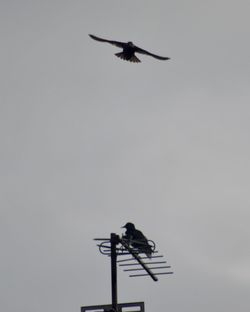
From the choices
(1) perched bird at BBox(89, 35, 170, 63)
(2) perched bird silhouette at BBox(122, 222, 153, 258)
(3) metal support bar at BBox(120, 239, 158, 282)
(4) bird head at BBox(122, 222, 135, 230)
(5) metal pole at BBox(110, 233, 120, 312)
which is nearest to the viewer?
(5) metal pole at BBox(110, 233, 120, 312)

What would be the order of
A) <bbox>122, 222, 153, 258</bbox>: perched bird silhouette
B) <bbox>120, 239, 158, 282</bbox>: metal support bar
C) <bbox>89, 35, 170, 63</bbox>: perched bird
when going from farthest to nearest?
<bbox>89, 35, 170, 63</bbox>: perched bird
<bbox>122, 222, 153, 258</bbox>: perched bird silhouette
<bbox>120, 239, 158, 282</bbox>: metal support bar

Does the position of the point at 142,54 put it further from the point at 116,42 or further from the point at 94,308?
the point at 94,308

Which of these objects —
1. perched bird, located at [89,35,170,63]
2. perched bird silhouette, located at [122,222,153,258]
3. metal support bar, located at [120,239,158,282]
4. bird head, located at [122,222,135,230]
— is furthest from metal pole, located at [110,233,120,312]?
perched bird, located at [89,35,170,63]

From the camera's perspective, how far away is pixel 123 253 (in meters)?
15.6

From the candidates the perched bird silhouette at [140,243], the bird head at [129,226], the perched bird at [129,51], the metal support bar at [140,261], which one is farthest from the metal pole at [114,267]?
the perched bird at [129,51]

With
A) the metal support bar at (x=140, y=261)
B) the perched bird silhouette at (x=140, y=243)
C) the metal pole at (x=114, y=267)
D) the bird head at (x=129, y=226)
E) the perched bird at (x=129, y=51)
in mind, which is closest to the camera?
the metal pole at (x=114, y=267)

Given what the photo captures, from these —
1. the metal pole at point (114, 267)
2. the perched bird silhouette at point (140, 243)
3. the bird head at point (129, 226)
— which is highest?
the bird head at point (129, 226)

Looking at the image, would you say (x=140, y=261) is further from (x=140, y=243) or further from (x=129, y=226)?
(x=129, y=226)

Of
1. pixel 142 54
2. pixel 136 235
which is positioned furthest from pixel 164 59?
pixel 136 235

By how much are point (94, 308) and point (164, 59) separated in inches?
487

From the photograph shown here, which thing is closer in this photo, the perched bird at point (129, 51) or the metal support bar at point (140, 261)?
the metal support bar at point (140, 261)

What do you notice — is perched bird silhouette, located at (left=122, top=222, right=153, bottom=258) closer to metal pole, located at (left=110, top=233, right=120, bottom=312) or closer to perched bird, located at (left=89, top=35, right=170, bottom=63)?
metal pole, located at (left=110, top=233, right=120, bottom=312)

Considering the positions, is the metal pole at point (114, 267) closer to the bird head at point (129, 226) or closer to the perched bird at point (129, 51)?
the bird head at point (129, 226)

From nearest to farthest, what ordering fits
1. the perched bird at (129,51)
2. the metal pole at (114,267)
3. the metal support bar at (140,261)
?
the metal pole at (114,267), the metal support bar at (140,261), the perched bird at (129,51)
